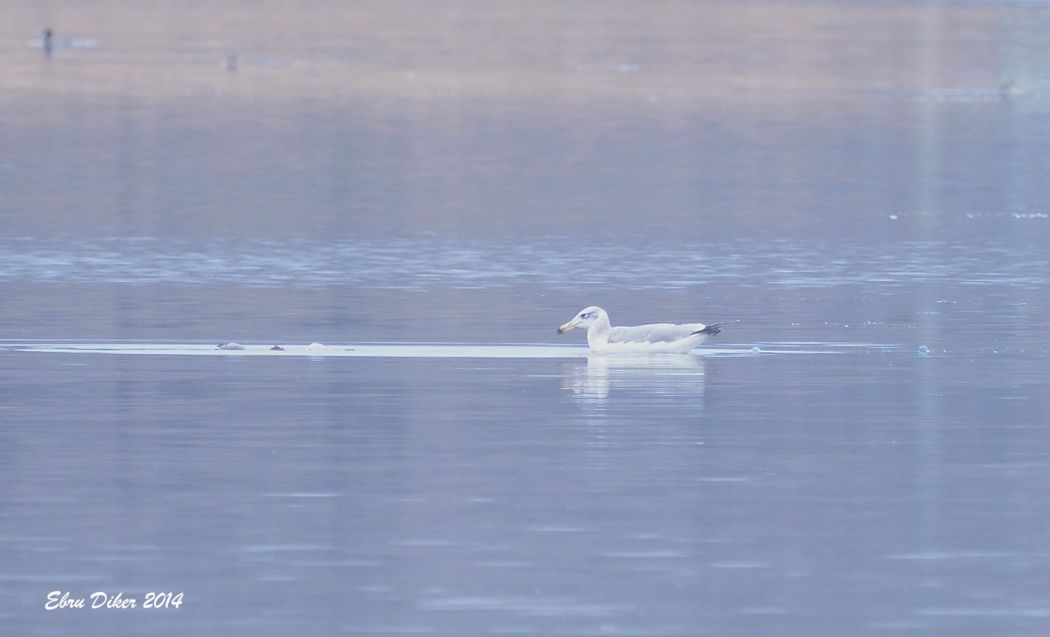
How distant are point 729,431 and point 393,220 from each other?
1919 centimetres

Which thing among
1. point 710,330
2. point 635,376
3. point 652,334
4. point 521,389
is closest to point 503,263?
point 652,334

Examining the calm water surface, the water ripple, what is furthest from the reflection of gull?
the water ripple

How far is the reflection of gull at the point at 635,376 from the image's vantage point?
18281 millimetres

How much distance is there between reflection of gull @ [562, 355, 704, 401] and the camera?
18.3 meters

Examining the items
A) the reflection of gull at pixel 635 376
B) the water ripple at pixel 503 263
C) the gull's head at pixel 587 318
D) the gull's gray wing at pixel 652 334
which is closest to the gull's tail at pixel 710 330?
the gull's gray wing at pixel 652 334

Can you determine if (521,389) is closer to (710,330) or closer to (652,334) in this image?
(710,330)

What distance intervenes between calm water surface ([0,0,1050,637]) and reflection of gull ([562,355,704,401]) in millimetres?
68

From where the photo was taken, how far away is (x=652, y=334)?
66.0ft

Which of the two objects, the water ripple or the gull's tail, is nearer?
the gull's tail

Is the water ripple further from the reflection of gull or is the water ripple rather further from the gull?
the reflection of gull

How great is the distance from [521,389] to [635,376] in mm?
1103

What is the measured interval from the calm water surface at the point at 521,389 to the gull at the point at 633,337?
5.0 inches

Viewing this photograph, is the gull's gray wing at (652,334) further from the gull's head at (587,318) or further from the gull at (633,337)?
the gull's head at (587,318)

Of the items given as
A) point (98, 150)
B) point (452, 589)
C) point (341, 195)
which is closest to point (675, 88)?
point (98, 150)
